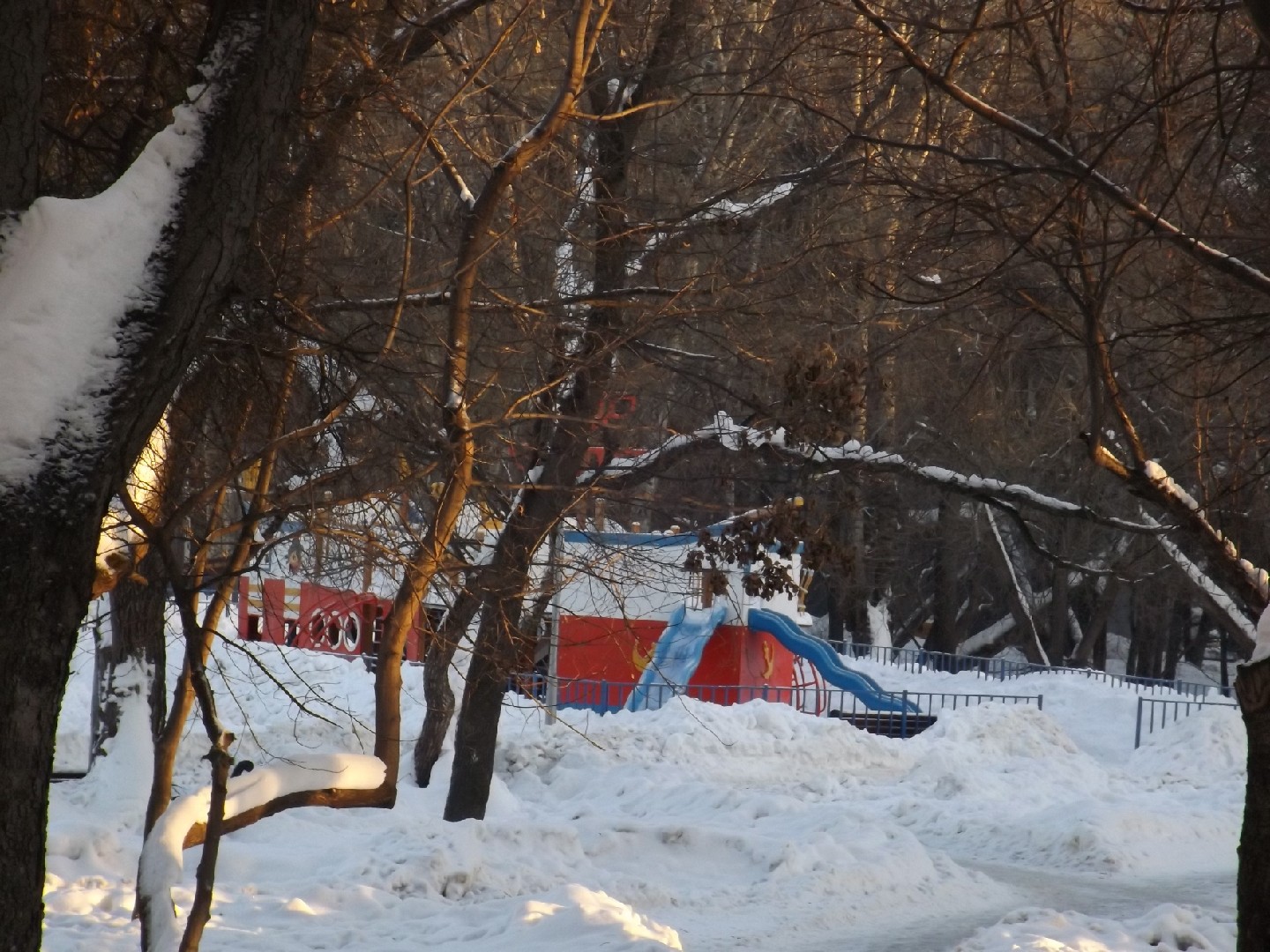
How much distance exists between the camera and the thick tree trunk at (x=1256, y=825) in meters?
4.75

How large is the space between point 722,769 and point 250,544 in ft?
35.2

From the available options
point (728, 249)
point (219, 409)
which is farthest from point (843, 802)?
point (219, 409)

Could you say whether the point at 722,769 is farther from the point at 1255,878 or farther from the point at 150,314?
the point at 150,314

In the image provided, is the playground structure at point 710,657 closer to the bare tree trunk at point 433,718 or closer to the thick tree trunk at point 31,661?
the bare tree trunk at point 433,718

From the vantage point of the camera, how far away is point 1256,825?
4.86 metres

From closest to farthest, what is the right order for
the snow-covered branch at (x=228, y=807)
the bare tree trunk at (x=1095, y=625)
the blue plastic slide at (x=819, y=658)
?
1. the snow-covered branch at (x=228, y=807)
2. the blue plastic slide at (x=819, y=658)
3. the bare tree trunk at (x=1095, y=625)

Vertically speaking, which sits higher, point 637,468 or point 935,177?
point 935,177

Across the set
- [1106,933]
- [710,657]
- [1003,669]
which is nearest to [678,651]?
[710,657]

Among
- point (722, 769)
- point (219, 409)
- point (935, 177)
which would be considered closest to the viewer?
point (219, 409)

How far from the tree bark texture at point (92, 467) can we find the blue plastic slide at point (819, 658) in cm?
1814

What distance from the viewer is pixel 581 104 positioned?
472 inches

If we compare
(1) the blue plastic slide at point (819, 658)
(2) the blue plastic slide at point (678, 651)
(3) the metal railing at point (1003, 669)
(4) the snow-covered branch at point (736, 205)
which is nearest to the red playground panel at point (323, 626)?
(2) the blue plastic slide at point (678, 651)

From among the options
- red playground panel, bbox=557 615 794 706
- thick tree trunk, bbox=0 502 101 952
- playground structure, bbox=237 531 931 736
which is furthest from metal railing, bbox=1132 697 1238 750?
thick tree trunk, bbox=0 502 101 952

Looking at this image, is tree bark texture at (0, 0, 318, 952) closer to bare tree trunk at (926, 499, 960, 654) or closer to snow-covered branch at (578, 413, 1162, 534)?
snow-covered branch at (578, 413, 1162, 534)
